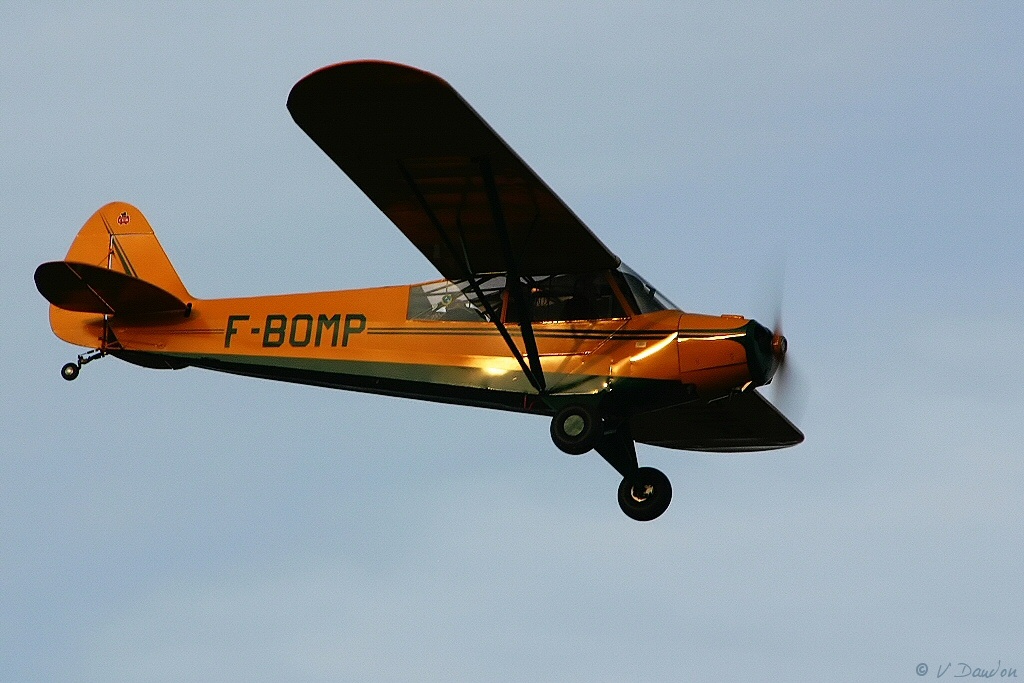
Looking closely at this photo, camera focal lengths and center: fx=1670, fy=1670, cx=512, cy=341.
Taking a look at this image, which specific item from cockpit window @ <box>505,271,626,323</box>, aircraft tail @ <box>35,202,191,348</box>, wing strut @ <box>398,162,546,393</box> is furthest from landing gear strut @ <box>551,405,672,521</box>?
aircraft tail @ <box>35,202,191,348</box>

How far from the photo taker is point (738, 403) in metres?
15.7

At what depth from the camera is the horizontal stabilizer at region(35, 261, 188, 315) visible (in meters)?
15.3

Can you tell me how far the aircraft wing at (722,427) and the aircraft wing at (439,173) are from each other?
7.55 feet

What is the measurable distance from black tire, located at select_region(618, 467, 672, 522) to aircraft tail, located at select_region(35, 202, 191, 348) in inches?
177

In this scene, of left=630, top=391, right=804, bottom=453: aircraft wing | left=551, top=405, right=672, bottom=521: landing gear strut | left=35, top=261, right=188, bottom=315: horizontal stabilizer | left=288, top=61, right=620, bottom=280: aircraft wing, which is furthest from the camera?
left=630, top=391, right=804, bottom=453: aircraft wing

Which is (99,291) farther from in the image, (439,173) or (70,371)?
(439,173)

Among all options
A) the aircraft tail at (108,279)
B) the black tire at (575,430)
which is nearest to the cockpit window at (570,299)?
the black tire at (575,430)

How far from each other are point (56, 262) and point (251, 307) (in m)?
1.81

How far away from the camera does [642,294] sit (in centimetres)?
1445

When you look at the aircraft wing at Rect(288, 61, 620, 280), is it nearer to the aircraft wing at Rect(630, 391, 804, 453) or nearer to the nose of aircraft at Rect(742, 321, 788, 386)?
the nose of aircraft at Rect(742, 321, 788, 386)

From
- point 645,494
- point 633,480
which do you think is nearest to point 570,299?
point 633,480

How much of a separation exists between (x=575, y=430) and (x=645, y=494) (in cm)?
160

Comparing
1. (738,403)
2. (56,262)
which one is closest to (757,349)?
(738,403)

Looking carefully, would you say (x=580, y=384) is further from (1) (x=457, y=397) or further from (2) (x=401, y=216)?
(2) (x=401, y=216)
